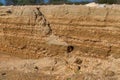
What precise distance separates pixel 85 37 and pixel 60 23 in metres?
1.21

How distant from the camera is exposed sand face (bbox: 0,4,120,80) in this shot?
1549 centimetres

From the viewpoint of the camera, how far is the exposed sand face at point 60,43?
1549cm

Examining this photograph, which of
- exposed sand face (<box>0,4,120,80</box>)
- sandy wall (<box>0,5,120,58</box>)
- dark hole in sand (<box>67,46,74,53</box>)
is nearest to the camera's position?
exposed sand face (<box>0,4,120,80</box>)

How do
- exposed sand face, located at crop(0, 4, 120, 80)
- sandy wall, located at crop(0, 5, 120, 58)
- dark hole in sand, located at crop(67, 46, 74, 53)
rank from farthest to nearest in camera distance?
dark hole in sand, located at crop(67, 46, 74, 53) < sandy wall, located at crop(0, 5, 120, 58) < exposed sand face, located at crop(0, 4, 120, 80)

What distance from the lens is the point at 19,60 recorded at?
18.1 meters

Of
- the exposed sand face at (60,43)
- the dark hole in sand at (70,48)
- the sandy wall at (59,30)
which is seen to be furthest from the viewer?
the dark hole in sand at (70,48)

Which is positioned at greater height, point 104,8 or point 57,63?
point 104,8

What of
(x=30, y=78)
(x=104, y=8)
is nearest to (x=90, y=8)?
(x=104, y=8)

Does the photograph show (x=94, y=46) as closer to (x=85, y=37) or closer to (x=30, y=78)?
(x=85, y=37)

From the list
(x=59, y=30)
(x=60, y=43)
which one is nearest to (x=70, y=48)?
(x=60, y=43)

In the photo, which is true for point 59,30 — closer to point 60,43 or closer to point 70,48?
point 60,43

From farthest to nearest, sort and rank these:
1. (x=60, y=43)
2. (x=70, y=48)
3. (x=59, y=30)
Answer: (x=59, y=30), (x=60, y=43), (x=70, y=48)

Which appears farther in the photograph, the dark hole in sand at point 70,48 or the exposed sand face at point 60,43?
the dark hole in sand at point 70,48

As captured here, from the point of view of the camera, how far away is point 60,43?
17.0 m
